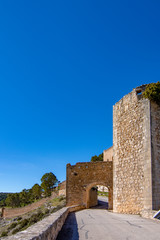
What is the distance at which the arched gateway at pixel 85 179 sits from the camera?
2309 cm

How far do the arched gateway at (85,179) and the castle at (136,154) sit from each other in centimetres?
211

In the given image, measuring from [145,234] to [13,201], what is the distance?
81.3 metres

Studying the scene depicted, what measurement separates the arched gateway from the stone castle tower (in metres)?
3.88

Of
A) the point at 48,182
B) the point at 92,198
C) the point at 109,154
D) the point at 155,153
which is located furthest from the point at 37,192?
the point at 155,153

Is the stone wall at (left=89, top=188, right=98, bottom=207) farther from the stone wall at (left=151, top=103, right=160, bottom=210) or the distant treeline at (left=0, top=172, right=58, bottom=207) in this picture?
the distant treeline at (left=0, top=172, right=58, bottom=207)

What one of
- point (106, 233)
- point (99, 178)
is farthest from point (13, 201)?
point (106, 233)

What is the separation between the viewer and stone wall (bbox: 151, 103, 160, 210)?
14.2m

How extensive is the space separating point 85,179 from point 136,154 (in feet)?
28.9

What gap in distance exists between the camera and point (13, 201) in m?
81.8

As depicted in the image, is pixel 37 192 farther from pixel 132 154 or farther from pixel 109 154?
pixel 132 154

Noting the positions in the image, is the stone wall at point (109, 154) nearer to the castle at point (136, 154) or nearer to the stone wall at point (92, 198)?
the stone wall at point (92, 198)

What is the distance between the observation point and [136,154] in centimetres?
1644

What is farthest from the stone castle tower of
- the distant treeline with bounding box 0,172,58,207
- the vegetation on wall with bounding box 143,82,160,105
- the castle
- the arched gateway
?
the distant treeline with bounding box 0,172,58,207

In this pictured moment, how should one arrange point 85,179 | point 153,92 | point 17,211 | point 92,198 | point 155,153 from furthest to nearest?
point 17,211 → point 92,198 → point 85,179 → point 153,92 → point 155,153
